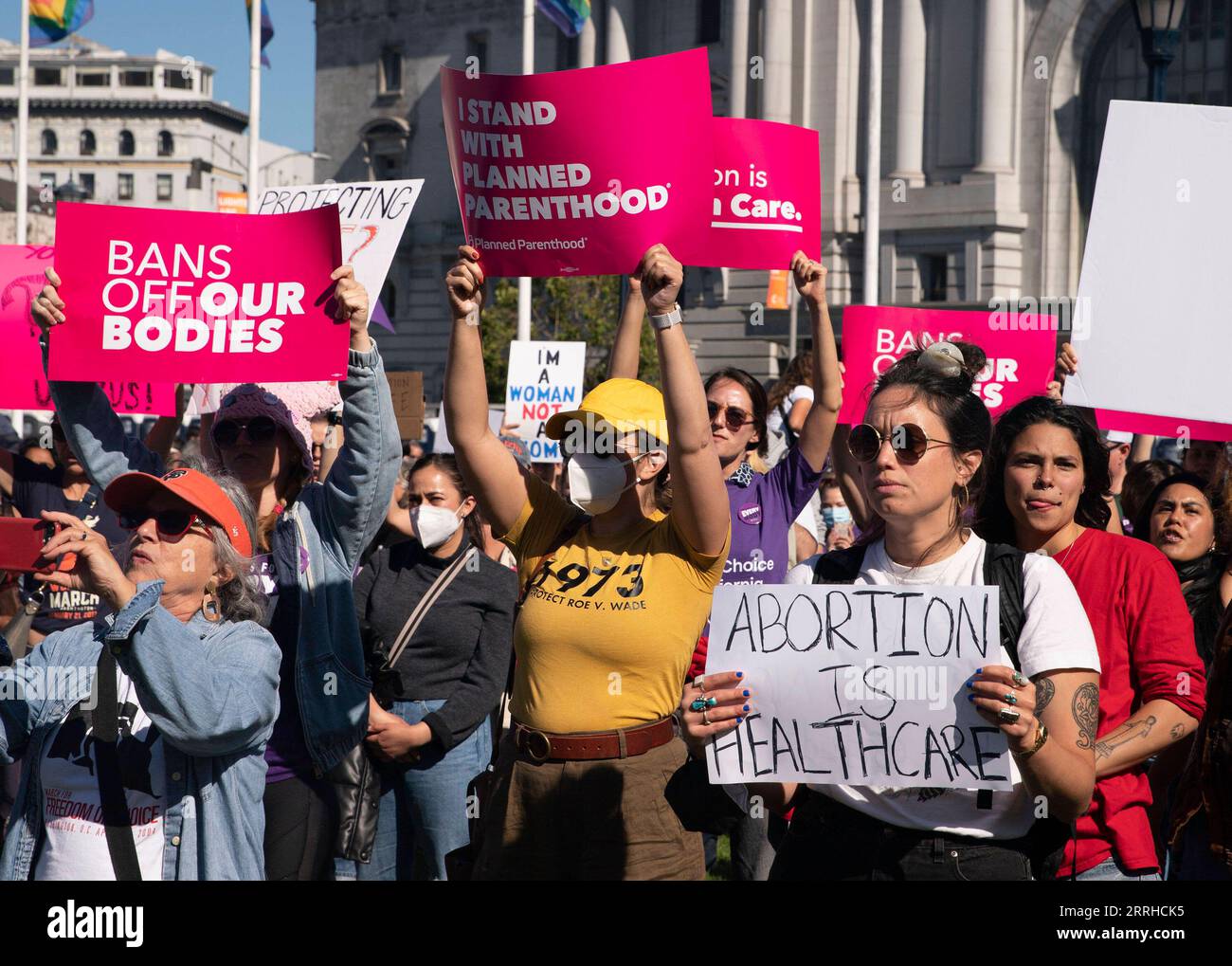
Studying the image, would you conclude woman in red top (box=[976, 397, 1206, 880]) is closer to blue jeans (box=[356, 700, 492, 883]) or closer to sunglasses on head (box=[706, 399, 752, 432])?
sunglasses on head (box=[706, 399, 752, 432])

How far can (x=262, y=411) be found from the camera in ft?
15.8

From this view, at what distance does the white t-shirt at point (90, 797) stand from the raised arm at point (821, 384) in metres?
2.38

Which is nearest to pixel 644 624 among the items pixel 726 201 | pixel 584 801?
pixel 584 801

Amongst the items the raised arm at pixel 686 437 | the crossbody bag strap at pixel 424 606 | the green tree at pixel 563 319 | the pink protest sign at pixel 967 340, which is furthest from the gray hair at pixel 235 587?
the green tree at pixel 563 319

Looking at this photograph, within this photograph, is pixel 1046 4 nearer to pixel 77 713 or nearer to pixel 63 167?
pixel 77 713

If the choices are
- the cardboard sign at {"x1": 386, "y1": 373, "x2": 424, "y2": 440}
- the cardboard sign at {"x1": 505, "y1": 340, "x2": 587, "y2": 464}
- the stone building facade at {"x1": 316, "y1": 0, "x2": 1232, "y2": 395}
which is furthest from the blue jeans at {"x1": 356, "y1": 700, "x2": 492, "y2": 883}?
the stone building facade at {"x1": 316, "y1": 0, "x2": 1232, "y2": 395}

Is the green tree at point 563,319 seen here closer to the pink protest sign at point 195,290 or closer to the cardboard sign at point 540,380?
the cardboard sign at point 540,380

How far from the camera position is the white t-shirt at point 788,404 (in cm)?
875

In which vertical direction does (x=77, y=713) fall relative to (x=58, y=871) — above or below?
above

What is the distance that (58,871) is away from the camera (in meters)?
3.37

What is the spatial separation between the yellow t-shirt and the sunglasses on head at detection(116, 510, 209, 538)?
0.83m
